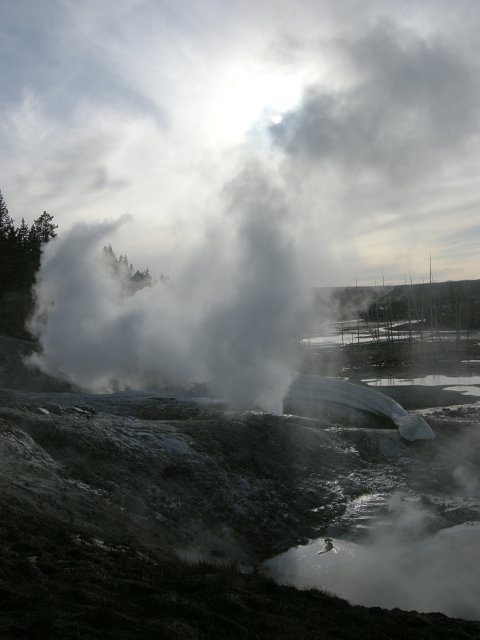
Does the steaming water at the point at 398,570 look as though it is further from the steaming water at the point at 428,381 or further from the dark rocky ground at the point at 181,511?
the steaming water at the point at 428,381

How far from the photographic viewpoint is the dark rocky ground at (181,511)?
598 centimetres

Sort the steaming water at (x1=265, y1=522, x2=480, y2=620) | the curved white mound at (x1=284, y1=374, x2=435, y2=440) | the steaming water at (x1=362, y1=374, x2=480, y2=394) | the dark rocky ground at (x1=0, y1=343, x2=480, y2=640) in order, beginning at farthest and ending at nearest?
the steaming water at (x1=362, y1=374, x2=480, y2=394), the curved white mound at (x1=284, y1=374, x2=435, y2=440), the steaming water at (x1=265, y1=522, x2=480, y2=620), the dark rocky ground at (x1=0, y1=343, x2=480, y2=640)

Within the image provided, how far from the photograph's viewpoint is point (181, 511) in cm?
1170

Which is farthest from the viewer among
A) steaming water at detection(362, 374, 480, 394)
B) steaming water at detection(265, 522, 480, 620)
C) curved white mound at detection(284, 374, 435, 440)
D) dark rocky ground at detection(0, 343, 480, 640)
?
steaming water at detection(362, 374, 480, 394)

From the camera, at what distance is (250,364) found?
21031 mm

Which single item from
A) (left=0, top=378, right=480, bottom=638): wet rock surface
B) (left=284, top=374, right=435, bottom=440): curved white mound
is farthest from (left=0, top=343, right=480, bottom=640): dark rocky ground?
(left=284, top=374, right=435, bottom=440): curved white mound

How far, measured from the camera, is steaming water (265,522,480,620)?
8.91 meters

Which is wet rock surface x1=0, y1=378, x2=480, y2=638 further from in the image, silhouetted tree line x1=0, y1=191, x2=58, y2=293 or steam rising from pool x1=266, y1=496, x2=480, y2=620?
silhouetted tree line x1=0, y1=191, x2=58, y2=293

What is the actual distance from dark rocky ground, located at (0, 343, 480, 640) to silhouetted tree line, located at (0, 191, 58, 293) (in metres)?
27.6

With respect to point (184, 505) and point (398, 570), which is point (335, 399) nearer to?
point (184, 505)

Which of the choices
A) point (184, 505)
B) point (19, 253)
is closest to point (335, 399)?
point (184, 505)

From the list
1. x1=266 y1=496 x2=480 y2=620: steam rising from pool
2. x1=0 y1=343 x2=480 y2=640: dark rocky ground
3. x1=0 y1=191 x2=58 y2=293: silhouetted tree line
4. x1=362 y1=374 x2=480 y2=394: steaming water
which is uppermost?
x1=0 y1=191 x2=58 y2=293: silhouetted tree line

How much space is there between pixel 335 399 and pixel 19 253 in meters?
34.9

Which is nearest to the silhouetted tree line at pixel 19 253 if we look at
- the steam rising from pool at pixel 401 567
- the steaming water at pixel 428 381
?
the steaming water at pixel 428 381
